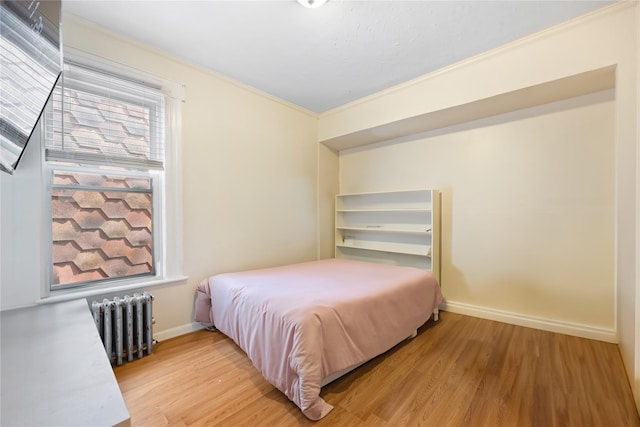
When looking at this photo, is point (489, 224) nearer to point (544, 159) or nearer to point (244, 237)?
point (544, 159)

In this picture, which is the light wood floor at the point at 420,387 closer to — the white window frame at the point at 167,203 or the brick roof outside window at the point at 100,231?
the white window frame at the point at 167,203

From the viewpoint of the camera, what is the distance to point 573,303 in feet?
7.96

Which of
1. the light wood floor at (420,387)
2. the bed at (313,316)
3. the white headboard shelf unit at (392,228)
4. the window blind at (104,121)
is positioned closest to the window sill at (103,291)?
the bed at (313,316)

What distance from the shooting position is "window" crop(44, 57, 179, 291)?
1963mm

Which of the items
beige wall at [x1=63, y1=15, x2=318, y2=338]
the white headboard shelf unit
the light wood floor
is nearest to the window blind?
beige wall at [x1=63, y1=15, x2=318, y2=338]

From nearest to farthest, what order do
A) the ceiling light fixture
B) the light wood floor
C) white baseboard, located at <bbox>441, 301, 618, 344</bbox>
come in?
the light wood floor → the ceiling light fixture → white baseboard, located at <bbox>441, 301, 618, 344</bbox>

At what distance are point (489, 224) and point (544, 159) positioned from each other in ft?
2.62

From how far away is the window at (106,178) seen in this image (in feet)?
6.44

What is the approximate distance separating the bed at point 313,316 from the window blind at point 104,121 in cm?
132

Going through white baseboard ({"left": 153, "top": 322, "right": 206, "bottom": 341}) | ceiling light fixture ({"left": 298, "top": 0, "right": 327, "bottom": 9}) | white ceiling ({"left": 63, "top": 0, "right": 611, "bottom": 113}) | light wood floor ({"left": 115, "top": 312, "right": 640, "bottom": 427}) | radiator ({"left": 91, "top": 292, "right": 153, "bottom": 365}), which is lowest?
light wood floor ({"left": 115, "top": 312, "right": 640, "bottom": 427})

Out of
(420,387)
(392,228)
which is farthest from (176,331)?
(392,228)

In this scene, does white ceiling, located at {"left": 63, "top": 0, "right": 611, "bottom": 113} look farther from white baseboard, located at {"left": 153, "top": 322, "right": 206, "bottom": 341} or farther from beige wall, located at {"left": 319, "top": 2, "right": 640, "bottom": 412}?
white baseboard, located at {"left": 153, "top": 322, "right": 206, "bottom": 341}

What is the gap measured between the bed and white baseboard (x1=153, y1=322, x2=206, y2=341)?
0.15 meters

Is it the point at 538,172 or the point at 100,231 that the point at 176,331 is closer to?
the point at 100,231
